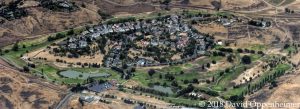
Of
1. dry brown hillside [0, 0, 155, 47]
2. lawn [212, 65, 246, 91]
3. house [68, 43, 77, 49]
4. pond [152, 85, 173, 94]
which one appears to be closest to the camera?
pond [152, 85, 173, 94]

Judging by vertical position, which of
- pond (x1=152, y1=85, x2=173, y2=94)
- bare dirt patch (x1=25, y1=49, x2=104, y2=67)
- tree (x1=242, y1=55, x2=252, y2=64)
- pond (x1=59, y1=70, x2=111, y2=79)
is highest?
bare dirt patch (x1=25, y1=49, x2=104, y2=67)

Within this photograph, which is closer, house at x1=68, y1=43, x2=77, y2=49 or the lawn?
the lawn

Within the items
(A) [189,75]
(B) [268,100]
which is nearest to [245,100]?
(B) [268,100]

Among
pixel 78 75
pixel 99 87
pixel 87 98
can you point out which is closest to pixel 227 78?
pixel 99 87

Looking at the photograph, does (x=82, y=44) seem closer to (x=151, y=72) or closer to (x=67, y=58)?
(x=67, y=58)

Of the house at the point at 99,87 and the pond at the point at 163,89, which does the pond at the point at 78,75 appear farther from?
the pond at the point at 163,89

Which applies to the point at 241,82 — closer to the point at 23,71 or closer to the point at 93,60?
the point at 93,60

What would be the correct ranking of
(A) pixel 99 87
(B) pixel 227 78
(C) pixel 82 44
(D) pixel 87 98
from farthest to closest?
(C) pixel 82 44
(B) pixel 227 78
(A) pixel 99 87
(D) pixel 87 98

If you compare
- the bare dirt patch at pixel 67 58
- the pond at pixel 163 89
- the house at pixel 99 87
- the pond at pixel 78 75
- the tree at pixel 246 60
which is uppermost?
the bare dirt patch at pixel 67 58

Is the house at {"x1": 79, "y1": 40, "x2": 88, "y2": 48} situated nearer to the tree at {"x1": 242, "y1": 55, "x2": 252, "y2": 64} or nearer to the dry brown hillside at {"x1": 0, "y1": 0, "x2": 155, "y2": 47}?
the dry brown hillside at {"x1": 0, "y1": 0, "x2": 155, "y2": 47}

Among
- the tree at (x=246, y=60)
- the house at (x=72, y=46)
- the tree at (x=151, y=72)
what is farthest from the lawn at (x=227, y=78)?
the house at (x=72, y=46)

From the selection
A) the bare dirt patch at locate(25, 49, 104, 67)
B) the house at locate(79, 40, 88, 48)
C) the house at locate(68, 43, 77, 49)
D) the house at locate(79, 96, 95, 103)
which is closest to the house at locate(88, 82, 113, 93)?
the house at locate(79, 96, 95, 103)
